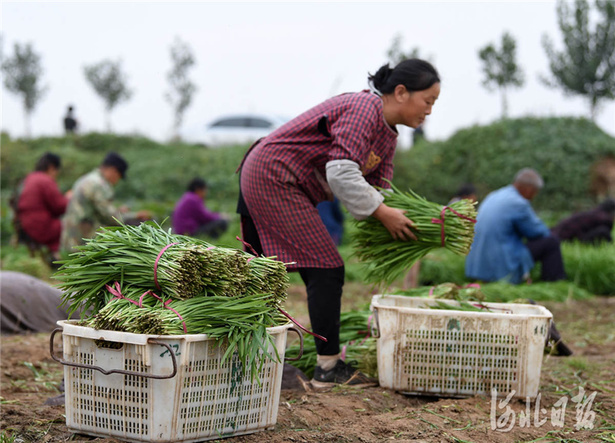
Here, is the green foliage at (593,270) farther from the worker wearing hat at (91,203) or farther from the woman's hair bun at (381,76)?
the woman's hair bun at (381,76)

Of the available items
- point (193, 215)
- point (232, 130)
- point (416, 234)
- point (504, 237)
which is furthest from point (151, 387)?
point (232, 130)

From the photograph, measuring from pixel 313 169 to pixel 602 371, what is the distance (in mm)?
2022

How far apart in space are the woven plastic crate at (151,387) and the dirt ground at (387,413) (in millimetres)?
95

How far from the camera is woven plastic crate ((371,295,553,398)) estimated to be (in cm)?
330

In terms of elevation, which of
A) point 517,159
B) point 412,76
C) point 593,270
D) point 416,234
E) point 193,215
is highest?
point 517,159

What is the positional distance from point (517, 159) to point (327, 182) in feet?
33.8

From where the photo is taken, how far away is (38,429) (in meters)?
2.66

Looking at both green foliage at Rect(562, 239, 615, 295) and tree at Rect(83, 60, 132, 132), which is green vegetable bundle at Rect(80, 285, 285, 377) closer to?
green foliage at Rect(562, 239, 615, 295)

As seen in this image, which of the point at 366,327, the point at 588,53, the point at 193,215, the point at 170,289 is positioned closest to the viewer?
the point at 170,289

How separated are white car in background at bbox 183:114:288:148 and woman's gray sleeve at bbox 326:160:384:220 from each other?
15.0 meters

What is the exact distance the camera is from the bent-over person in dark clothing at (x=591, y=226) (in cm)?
880

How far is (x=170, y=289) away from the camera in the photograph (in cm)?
248

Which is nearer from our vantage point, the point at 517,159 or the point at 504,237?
the point at 504,237

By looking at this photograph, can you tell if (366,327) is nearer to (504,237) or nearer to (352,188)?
(352,188)
